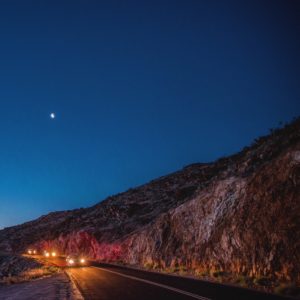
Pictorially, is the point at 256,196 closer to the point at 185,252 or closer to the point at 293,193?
the point at 293,193

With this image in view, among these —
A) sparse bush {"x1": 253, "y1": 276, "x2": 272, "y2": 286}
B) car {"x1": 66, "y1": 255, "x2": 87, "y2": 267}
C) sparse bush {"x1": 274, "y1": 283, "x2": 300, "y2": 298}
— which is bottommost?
sparse bush {"x1": 274, "y1": 283, "x2": 300, "y2": 298}

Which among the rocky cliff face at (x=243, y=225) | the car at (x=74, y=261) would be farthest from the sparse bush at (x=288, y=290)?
the car at (x=74, y=261)

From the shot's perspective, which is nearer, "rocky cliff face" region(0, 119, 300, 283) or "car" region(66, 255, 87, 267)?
"rocky cliff face" region(0, 119, 300, 283)

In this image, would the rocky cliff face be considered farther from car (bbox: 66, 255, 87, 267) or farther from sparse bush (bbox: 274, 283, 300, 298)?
car (bbox: 66, 255, 87, 267)

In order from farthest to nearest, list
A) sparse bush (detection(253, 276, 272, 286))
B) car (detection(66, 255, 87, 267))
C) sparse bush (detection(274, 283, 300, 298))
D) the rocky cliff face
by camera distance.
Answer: car (detection(66, 255, 87, 267)) → the rocky cliff face → sparse bush (detection(253, 276, 272, 286)) → sparse bush (detection(274, 283, 300, 298))

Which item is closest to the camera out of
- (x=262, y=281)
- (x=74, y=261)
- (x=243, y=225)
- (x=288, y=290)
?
Result: (x=288, y=290)

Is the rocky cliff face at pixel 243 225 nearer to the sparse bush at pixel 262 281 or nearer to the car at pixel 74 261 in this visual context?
the sparse bush at pixel 262 281

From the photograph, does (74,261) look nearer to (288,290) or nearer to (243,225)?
(243,225)

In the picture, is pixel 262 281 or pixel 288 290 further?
pixel 262 281

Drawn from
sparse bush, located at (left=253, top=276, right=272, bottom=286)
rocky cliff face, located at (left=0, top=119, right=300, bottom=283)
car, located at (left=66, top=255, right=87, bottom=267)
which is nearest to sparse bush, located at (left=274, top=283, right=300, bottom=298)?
rocky cliff face, located at (left=0, top=119, right=300, bottom=283)

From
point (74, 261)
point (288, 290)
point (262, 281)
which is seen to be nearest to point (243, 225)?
point (262, 281)

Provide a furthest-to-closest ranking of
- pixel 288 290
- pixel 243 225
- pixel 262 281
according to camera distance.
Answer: pixel 243 225 < pixel 262 281 < pixel 288 290

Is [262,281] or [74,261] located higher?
[74,261]

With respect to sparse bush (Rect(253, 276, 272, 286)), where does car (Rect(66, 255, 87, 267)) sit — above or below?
above
